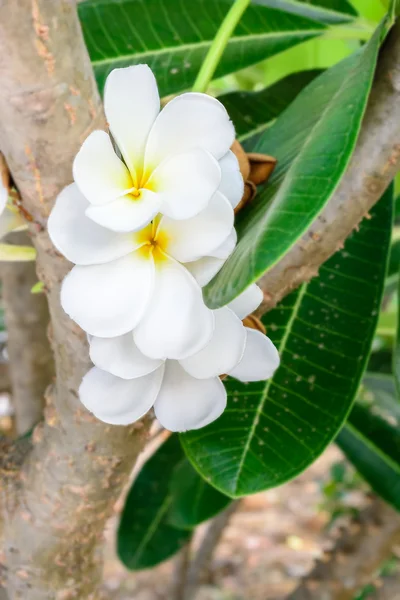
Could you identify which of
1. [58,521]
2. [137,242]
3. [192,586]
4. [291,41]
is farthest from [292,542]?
[137,242]

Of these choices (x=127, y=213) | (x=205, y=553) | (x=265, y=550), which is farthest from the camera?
(x=265, y=550)

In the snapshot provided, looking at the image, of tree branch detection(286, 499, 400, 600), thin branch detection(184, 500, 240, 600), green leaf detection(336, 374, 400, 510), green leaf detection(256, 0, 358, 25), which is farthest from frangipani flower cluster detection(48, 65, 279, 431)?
thin branch detection(184, 500, 240, 600)

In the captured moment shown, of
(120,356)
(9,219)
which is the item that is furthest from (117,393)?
(9,219)

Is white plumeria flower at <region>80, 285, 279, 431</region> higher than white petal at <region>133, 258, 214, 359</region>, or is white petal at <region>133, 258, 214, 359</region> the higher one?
white petal at <region>133, 258, 214, 359</region>

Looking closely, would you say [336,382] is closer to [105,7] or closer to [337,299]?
[337,299]

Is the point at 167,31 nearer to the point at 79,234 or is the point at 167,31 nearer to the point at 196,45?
the point at 196,45

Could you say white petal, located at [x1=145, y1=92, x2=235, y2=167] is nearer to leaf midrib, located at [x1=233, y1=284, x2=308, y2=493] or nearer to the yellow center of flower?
the yellow center of flower
